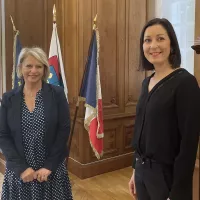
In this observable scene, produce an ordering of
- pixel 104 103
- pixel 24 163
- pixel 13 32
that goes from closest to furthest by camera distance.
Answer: pixel 24 163
pixel 13 32
pixel 104 103

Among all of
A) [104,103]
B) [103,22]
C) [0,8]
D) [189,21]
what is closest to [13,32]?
[0,8]

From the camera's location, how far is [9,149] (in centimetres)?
178

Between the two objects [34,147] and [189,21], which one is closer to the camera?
[34,147]

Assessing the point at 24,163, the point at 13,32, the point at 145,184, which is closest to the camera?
the point at 145,184

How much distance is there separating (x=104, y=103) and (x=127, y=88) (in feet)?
1.35

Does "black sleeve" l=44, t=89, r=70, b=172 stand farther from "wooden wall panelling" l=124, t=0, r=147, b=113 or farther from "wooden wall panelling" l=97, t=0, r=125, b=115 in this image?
"wooden wall panelling" l=124, t=0, r=147, b=113

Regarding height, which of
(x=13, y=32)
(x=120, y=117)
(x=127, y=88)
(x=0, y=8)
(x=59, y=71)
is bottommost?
(x=120, y=117)

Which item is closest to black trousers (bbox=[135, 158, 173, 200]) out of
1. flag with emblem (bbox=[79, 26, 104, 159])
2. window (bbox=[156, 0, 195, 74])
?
flag with emblem (bbox=[79, 26, 104, 159])

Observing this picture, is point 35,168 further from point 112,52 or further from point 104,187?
point 112,52

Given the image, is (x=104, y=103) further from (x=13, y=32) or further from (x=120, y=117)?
(x=13, y=32)

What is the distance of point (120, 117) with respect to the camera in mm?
3729

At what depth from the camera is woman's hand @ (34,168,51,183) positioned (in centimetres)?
178

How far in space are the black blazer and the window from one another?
6.02ft

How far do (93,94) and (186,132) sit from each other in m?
1.89
